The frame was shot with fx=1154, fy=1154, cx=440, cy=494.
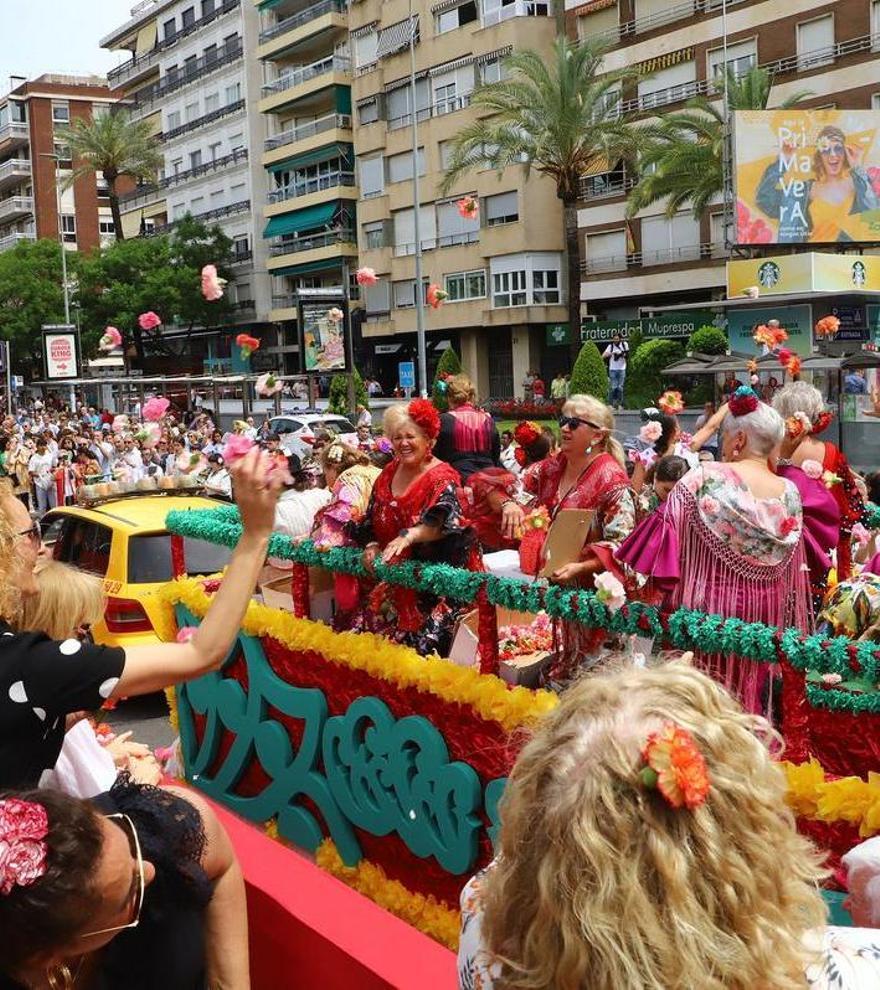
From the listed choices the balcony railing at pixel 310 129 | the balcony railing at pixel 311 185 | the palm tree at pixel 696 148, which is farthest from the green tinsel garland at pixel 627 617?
the balcony railing at pixel 310 129

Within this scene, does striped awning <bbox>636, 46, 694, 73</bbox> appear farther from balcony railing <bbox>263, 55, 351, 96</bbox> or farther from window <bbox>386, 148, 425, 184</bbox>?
balcony railing <bbox>263, 55, 351, 96</bbox>

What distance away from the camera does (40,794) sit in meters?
2.16

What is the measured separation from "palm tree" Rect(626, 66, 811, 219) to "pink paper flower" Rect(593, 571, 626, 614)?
32761 millimetres

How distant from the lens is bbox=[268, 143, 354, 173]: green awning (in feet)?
170

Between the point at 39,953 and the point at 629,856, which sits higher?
the point at 629,856

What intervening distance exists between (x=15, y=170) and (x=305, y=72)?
125ft

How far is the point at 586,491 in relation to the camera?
4746 mm

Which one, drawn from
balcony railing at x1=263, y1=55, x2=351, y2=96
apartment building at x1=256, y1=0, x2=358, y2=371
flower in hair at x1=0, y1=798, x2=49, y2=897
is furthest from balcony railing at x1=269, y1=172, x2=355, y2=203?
flower in hair at x1=0, y1=798, x2=49, y2=897

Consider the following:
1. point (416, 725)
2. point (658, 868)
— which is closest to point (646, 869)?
point (658, 868)

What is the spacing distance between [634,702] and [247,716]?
169 inches

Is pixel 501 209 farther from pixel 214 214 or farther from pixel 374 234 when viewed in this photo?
pixel 214 214

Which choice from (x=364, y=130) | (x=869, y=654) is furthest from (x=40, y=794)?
(x=364, y=130)

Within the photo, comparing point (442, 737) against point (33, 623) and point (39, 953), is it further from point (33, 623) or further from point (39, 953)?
point (39, 953)

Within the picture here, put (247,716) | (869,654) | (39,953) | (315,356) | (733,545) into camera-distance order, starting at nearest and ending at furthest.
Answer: (39,953), (869,654), (733,545), (247,716), (315,356)
